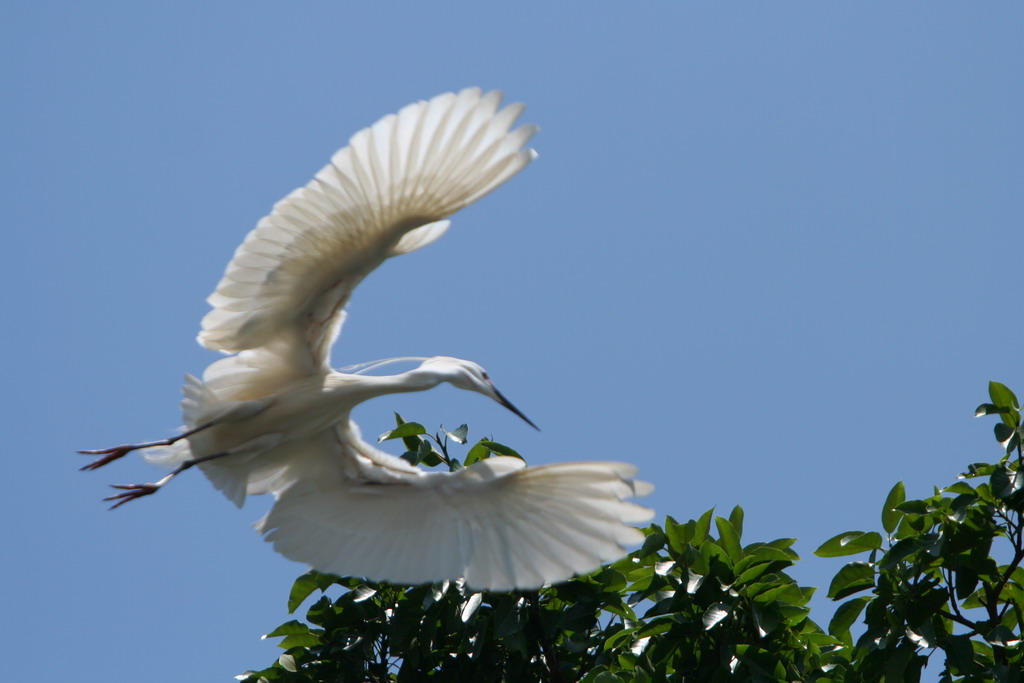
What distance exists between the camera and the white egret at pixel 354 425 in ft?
14.8

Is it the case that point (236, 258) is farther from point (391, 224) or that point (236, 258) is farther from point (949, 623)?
point (949, 623)

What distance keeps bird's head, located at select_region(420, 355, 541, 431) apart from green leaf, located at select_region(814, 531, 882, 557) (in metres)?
1.67

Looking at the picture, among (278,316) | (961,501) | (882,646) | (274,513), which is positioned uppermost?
(278,316)

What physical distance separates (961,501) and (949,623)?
1.63 feet

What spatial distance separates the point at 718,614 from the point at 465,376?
1723 mm

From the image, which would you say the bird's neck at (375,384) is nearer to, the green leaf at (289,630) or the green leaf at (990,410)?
the green leaf at (289,630)

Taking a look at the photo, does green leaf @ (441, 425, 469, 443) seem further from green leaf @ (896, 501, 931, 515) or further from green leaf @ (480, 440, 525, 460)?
green leaf @ (896, 501, 931, 515)

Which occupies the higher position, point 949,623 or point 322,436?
point 322,436

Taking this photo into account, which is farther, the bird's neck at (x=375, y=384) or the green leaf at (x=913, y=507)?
the bird's neck at (x=375, y=384)

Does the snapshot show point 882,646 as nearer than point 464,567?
Yes

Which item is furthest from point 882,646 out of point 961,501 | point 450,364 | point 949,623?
point 450,364

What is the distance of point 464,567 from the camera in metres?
4.95

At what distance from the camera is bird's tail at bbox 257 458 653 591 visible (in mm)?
4738

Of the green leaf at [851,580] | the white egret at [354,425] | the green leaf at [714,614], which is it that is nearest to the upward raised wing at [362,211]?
the white egret at [354,425]
